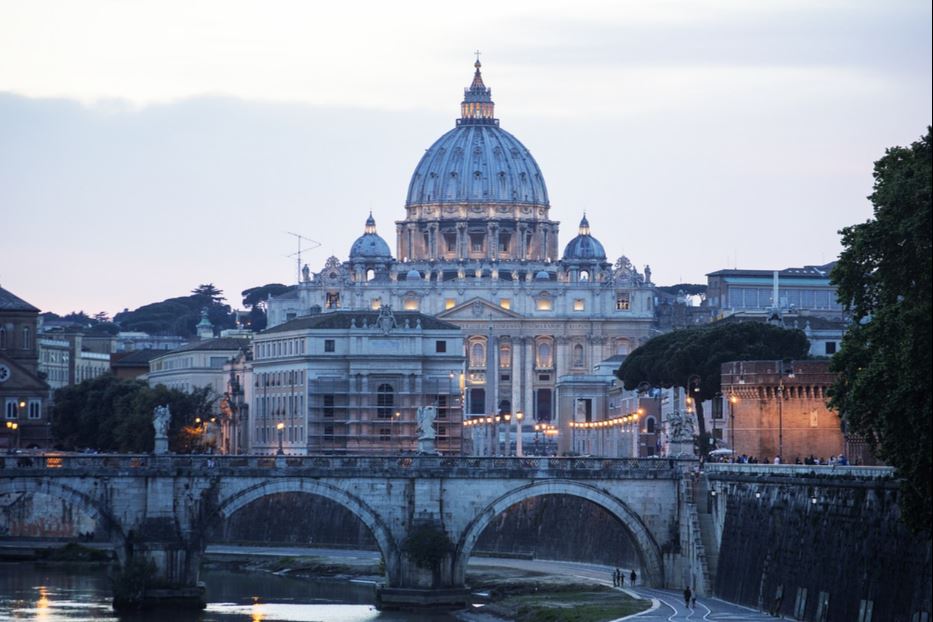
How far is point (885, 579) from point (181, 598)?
31.2 m

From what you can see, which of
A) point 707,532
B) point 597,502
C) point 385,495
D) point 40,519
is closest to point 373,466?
Answer: point 385,495

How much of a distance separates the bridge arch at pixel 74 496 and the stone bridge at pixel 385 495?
34mm

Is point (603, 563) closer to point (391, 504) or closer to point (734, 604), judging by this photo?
point (391, 504)

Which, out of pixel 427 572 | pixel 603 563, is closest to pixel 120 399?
pixel 603 563

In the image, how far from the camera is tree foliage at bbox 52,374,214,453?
16425cm

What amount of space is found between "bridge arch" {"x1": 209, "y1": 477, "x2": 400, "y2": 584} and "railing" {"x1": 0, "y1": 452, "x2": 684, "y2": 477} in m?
0.49

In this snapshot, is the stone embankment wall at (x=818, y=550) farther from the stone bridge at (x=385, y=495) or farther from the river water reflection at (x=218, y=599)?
the river water reflection at (x=218, y=599)

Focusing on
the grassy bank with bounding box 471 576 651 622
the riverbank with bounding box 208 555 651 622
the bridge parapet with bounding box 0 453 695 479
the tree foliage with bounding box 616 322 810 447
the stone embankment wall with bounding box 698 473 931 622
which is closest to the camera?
the stone embankment wall with bounding box 698 473 931 622

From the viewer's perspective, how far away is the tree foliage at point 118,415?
164250mm

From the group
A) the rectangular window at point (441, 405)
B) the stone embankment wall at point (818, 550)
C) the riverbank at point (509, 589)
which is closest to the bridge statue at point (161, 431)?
the riverbank at point (509, 589)

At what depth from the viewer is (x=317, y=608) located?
3999 inches

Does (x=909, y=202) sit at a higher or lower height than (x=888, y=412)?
higher

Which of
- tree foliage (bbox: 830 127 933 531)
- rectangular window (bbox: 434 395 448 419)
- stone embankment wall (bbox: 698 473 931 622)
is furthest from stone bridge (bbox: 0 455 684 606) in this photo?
rectangular window (bbox: 434 395 448 419)

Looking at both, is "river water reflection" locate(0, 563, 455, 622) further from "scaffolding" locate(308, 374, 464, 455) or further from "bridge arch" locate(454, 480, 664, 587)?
"scaffolding" locate(308, 374, 464, 455)
